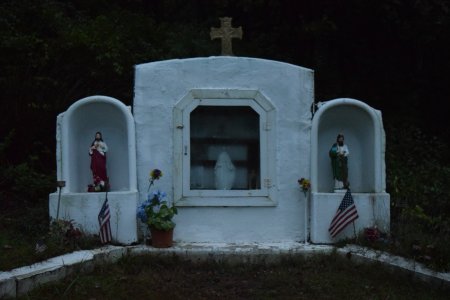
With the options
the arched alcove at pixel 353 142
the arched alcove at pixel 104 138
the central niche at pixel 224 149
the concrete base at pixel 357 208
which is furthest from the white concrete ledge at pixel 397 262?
the arched alcove at pixel 104 138

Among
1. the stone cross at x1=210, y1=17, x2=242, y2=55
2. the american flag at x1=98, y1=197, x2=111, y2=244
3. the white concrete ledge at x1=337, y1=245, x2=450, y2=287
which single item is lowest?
the white concrete ledge at x1=337, y1=245, x2=450, y2=287

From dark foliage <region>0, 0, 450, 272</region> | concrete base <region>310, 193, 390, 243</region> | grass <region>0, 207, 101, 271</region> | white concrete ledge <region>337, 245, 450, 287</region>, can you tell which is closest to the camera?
white concrete ledge <region>337, 245, 450, 287</region>

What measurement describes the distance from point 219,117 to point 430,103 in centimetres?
656

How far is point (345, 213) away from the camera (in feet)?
25.3

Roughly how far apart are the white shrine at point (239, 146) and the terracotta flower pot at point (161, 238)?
41cm

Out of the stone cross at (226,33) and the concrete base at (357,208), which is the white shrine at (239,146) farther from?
the stone cross at (226,33)

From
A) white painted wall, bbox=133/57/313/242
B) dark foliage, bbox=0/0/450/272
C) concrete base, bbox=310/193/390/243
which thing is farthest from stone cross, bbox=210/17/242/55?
dark foliage, bbox=0/0/450/272

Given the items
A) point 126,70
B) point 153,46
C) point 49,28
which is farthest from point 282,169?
point 49,28

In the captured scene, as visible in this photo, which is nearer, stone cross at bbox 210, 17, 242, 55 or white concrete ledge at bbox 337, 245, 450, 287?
white concrete ledge at bbox 337, 245, 450, 287

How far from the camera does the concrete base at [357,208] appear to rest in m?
7.87

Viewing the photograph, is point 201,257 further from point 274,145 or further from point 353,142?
point 353,142

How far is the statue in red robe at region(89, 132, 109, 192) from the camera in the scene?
7.95 metres

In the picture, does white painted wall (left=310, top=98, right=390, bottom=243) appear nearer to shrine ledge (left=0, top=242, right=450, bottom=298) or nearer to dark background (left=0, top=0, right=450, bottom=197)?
shrine ledge (left=0, top=242, right=450, bottom=298)

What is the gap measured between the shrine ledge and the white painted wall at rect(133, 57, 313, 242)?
0.25m
